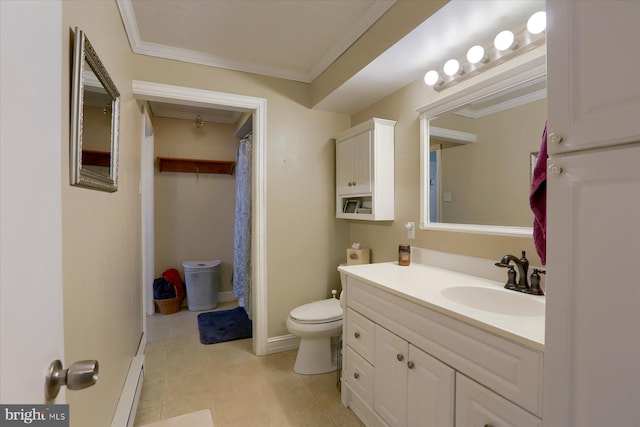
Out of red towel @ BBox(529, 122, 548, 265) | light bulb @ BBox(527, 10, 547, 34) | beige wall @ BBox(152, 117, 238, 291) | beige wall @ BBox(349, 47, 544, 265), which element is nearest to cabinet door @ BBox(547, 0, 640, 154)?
red towel @ BBox(529, 122, 548, 265)

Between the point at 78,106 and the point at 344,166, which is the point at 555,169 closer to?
the point at 78,106

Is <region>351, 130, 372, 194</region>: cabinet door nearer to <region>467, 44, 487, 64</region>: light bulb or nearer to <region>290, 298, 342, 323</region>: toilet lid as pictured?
<region>467, 44, 487, 64</region>: light bulb

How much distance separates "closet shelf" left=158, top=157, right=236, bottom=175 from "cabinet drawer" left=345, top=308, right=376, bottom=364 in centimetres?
285

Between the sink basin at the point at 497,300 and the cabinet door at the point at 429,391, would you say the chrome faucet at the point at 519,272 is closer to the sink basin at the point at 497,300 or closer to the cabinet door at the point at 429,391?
the sink basin at the point at 497,300

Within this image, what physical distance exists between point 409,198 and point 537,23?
1.17 m

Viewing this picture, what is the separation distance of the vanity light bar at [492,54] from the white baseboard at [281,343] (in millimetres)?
2299

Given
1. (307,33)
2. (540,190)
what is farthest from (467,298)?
(307,33)

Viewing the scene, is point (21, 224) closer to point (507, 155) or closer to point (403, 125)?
point (507, 155)

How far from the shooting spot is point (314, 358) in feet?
7.41

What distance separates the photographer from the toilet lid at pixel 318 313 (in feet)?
7.11

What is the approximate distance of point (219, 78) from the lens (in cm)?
239

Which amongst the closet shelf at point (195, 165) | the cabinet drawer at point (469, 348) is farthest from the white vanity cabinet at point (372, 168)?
the closet shelf at point (195, 165)

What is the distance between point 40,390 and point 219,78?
7.84ft

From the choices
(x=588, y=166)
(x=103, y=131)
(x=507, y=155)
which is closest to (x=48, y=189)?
(x=103, y=131)
